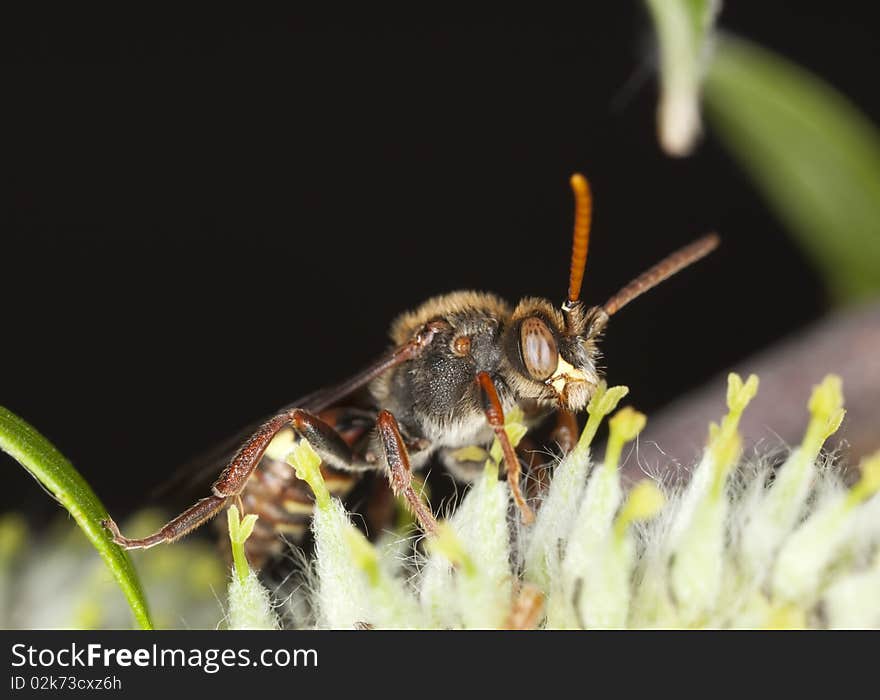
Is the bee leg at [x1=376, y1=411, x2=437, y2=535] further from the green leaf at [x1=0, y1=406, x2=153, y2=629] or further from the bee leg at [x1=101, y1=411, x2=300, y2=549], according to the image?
the green leaf at [x1=0, y1=406, x2=153, y2=629]

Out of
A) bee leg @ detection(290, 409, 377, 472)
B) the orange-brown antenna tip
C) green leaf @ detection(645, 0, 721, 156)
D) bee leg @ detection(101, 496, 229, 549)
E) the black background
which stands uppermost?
the black background

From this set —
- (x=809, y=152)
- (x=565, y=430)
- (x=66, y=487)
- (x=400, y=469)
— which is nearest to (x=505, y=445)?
(x=400, y=469)

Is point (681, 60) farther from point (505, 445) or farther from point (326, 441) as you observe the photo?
point (326, 441)

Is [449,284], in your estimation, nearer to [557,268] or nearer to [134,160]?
[557,268]

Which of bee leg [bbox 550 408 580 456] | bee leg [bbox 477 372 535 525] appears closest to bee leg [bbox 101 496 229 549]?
bee leg [bbox 477 372 535 525]
